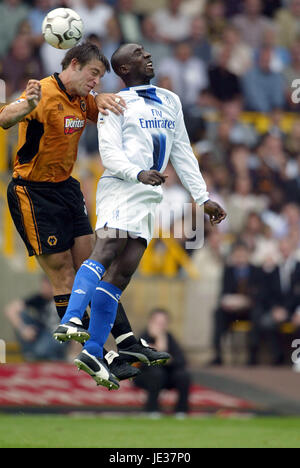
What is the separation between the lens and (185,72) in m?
17.7

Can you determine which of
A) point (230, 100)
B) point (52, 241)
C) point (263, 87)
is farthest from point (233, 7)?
point (52, 241)

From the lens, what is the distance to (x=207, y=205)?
859 cm

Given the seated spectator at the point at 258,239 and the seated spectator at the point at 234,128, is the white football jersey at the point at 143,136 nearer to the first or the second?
the seated spectator at the point at 258,239

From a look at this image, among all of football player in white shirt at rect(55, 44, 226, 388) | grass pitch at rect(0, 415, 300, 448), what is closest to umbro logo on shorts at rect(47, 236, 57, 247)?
football player in white shirt at rect(55, 44, 226, 388)

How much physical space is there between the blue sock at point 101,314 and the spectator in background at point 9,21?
9188mm

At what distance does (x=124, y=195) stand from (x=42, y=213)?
27.4 inches

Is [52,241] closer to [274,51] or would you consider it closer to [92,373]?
[92,373]

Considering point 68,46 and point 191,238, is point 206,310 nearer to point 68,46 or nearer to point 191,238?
point 191,238

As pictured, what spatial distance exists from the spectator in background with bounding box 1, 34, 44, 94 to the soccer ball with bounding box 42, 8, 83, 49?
744 centimetres

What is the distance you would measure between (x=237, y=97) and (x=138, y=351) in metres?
10.4

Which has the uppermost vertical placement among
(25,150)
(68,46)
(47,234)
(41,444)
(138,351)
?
(68,46)

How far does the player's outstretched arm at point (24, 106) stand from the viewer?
777 cm

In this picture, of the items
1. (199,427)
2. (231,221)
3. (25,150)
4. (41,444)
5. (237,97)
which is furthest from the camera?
(237,97)

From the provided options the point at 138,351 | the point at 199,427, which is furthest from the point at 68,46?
the point at 199,427
